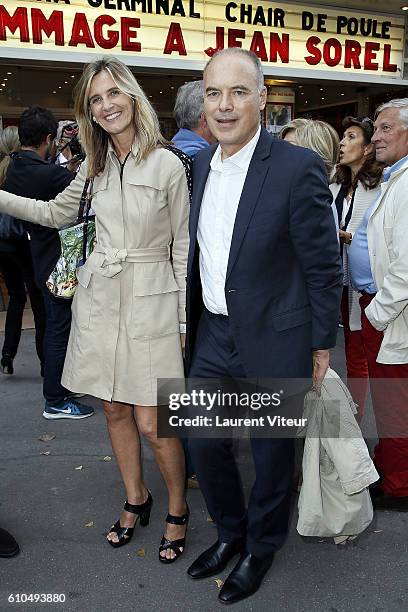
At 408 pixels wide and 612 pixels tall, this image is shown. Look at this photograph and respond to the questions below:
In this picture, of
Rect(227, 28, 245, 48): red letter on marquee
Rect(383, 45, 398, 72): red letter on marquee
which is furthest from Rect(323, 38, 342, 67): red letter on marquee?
Rect(227, 28, 245, 48): red letter on marquee

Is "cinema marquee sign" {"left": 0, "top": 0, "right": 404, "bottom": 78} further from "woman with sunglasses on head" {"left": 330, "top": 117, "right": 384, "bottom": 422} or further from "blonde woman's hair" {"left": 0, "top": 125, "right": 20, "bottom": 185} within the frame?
"woman with sunglasses on head" {"left": 330, "top": 117, "right": 384, "bottom": 422}

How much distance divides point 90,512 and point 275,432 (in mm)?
1296

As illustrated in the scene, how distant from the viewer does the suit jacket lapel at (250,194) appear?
81.4 inches

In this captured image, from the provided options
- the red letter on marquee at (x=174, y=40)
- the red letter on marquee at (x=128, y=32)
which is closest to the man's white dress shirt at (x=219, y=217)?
the red letter on marquee at (x=128, y=32)

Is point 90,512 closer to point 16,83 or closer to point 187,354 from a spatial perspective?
point 187,354

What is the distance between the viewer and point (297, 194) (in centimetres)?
202

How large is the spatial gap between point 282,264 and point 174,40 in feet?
21.6

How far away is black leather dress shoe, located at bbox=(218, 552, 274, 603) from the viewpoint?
2.37m

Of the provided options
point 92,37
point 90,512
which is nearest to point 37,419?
point 90,512

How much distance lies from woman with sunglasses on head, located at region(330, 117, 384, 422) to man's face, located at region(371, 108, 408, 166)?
74 cm

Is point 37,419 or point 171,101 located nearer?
point 37,419

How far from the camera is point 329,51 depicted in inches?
346

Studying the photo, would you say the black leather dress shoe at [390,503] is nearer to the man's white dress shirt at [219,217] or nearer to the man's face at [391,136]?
the man's white dress shirt at [219,217]

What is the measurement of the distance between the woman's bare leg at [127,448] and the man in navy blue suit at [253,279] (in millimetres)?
429
